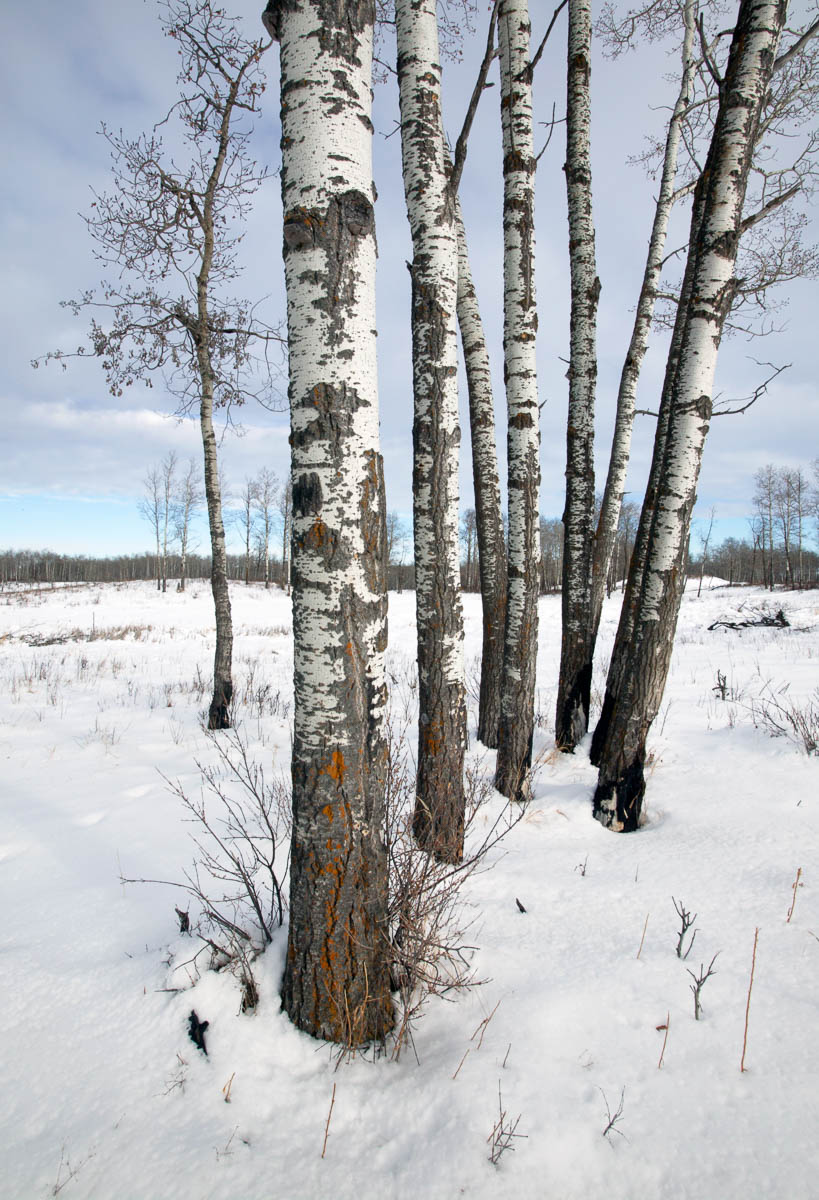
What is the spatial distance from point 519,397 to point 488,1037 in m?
3.76

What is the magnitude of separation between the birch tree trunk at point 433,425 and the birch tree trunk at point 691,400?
112 centimetres

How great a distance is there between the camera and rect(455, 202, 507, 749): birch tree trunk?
15.7 feet

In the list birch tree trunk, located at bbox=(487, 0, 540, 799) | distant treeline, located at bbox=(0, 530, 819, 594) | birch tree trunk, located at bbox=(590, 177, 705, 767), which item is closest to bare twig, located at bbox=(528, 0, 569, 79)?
birch tree trunk, located at bbox=(487, 0, 540, 799)

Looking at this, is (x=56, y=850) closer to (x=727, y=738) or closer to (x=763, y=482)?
(x=727, y=738)

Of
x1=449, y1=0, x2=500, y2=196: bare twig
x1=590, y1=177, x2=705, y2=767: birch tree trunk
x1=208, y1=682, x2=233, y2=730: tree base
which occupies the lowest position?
x1=208, y1=682, x2=233, y2=730: tree base

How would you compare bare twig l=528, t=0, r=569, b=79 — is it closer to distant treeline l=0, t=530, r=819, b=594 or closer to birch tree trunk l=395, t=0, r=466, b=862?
birch tree trunk l=395, t=0, r=466, b=862

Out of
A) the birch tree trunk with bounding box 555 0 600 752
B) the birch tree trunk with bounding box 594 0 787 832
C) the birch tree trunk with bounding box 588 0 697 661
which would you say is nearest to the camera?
the birch tree trunk with bounding box 594 0 787 832

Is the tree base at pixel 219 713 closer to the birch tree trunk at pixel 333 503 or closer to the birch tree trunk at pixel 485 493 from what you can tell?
the birch tree trunk at pixel 485 493

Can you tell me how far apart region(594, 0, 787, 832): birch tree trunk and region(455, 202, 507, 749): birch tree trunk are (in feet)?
5.06

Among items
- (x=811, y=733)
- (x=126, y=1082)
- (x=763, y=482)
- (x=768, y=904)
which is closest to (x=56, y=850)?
(x=126, y=1082)

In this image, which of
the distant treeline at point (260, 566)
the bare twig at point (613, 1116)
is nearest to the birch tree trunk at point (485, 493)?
the bare twig at point (613, 1116)

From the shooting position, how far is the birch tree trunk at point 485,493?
480cm

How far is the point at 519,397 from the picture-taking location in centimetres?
397

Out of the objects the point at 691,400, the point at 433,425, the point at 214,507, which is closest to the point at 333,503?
the point at 433,425
